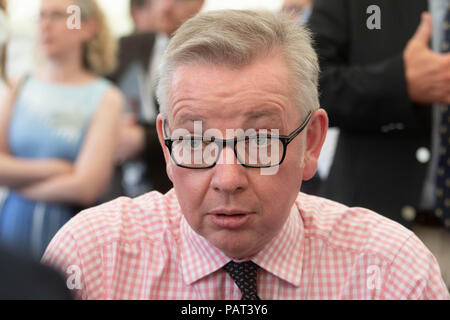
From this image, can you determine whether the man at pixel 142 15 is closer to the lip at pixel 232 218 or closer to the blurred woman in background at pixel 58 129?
the blurred woman in background at pixel 58 129

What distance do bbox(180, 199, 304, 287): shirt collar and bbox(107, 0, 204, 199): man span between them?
53.9 inches

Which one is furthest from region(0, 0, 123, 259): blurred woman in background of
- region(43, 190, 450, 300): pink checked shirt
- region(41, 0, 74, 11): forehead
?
region(43, 190, 450, 300): pink checked shirt

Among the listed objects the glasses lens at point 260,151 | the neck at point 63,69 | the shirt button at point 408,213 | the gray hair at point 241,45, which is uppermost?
the gray hair at point 241,45

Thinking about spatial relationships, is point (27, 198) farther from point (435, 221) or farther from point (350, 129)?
point (435, 221)

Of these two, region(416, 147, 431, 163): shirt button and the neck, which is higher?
the neck

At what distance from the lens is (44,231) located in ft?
7.92

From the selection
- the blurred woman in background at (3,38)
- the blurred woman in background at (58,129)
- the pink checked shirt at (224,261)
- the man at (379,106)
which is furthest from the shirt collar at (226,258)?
the blurred woman in background at (3,38)

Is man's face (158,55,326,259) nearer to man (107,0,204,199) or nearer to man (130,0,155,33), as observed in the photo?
man (107,0,204,199)

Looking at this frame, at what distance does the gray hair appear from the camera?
1.36 meters

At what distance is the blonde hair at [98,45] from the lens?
2891 mm

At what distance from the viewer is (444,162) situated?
2125mm

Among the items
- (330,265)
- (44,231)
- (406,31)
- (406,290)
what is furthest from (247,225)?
(44,231)

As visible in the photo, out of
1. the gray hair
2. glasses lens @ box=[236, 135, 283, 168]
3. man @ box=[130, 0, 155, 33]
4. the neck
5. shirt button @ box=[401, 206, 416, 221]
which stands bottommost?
shirt button @ box=[401, 206, 416, 221]
